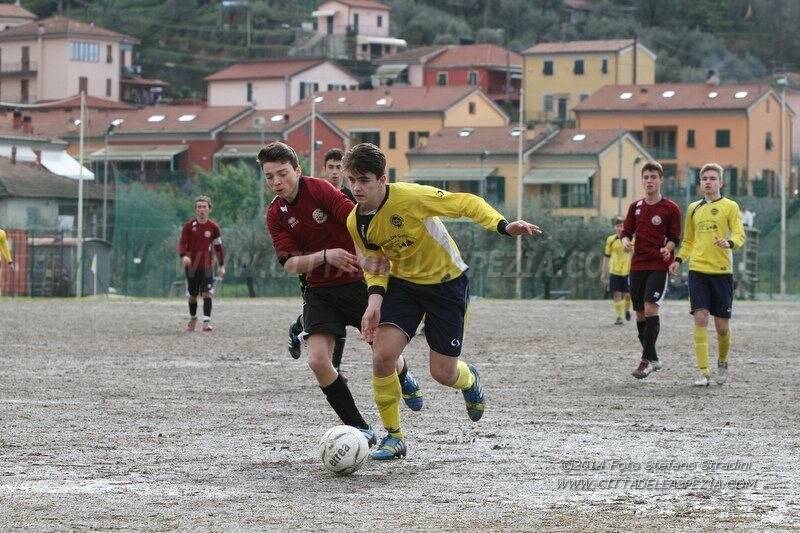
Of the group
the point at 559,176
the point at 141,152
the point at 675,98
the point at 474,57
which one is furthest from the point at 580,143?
the point at 474,57

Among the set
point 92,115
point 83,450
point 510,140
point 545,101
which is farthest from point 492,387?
point 545,101

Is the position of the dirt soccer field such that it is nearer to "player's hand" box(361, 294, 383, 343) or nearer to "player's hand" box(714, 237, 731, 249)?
"player's hand" box(361, 294, 383, 343)

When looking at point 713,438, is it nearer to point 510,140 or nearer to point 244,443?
point 244,443

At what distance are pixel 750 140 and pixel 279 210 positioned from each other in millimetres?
74810

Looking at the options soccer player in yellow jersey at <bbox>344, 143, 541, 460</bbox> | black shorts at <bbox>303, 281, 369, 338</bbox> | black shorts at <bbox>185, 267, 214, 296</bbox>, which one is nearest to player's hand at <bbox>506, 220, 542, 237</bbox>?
soccer player in yellow jersey at <bbox>344, 143, 541, 460</bbox>

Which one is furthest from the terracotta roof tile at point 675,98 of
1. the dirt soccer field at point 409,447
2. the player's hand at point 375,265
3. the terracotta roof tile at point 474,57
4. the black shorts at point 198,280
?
the player's hand at point 375,265

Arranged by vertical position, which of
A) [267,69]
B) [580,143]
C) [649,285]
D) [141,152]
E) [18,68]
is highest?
[18,68]

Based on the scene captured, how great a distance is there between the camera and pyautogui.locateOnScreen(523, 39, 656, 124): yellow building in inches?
3925

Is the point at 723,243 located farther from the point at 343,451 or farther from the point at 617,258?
the point at 617,258

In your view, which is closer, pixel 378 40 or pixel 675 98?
pixel 675 98

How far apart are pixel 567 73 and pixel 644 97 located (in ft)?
50.5

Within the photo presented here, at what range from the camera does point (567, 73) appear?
327ft

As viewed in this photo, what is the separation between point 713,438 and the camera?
34.0 ft

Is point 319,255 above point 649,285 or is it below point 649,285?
above
